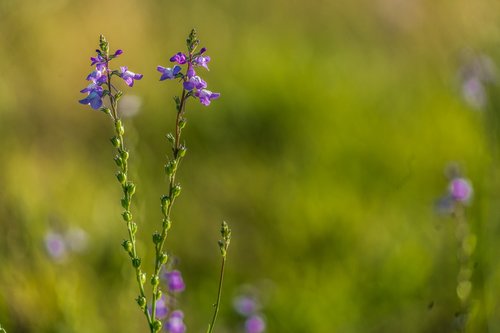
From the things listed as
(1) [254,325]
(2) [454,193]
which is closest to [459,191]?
(2) [454,193]

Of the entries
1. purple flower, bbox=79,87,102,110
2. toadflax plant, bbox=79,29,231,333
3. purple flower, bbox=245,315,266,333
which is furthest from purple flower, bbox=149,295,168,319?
purple flower, bbox=79,87,102,110

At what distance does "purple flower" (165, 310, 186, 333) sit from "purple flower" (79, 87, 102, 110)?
2.21 ft

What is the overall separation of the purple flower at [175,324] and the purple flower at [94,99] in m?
0.67

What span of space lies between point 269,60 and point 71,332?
3.10 m

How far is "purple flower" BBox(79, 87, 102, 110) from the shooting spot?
158 cm

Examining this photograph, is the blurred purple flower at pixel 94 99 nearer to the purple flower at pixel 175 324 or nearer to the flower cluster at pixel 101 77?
the flower cluster at pixel 101 77

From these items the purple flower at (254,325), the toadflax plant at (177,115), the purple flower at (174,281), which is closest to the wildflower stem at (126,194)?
the toadflax plant at (177,115)

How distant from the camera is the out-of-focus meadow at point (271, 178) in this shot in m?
3.07

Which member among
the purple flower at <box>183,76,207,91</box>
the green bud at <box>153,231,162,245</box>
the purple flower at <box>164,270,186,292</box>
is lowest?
the green bud at <box>153,231,162,245</box>

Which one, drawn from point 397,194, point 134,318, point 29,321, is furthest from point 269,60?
point 29,321

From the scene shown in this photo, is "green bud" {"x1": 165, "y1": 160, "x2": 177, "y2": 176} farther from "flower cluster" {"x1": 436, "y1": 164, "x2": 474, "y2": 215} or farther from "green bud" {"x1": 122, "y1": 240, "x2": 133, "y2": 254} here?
"flower cluster" {"x1": 436, "y1": 164, "x2": 474, "y2": 215}

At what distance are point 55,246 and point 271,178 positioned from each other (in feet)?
5.62

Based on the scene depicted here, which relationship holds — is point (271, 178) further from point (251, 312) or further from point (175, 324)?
point (175, 324)

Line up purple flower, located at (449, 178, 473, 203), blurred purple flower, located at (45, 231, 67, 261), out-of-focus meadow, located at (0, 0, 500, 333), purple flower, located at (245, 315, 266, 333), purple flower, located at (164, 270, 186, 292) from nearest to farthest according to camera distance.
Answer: purple flower, located at (164, 270, 186, 292) < purple flower, located at (449, 178, 473, 203) < purple flower, located at (245, 315, 266, 333) < blurred purple flower, located at (45, 231, 67, 261) < out-of-focus meadow, located at (0, 0, 500, 333)
